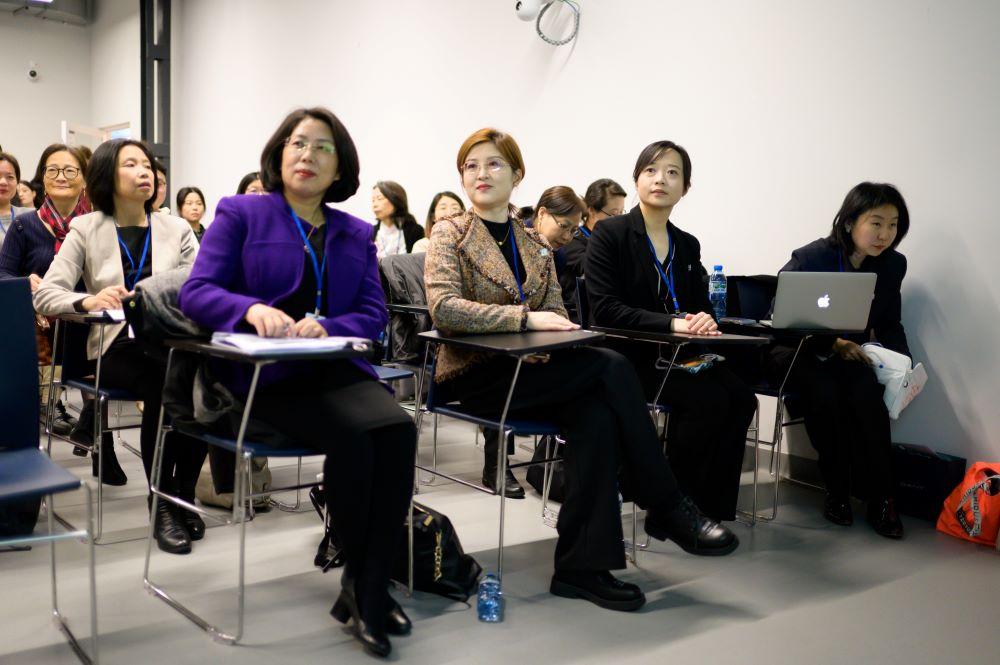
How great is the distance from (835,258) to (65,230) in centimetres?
319

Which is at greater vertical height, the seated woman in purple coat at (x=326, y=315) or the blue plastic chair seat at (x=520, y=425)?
the seated woman in purple coat at (x=326, y=315)

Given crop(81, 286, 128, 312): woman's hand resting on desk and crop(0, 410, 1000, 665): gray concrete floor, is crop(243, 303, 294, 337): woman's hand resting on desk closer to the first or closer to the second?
crop(0, 410, 1000, 665): gray concrete floor

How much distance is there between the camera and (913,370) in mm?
3439

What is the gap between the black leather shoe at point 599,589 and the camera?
234cm

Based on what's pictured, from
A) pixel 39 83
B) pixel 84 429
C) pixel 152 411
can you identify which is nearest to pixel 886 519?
pixel 152 411

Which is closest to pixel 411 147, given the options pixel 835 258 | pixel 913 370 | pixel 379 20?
pixel 379 20

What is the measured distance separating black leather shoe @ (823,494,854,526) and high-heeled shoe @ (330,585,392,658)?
2.02 m

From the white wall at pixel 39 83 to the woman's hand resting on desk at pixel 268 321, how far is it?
1051cm

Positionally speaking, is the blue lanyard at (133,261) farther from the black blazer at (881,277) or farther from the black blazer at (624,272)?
the black blazer at (881,277)

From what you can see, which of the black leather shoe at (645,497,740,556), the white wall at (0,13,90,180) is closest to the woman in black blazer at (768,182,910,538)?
the black leather shoe at (645,497,740,556)

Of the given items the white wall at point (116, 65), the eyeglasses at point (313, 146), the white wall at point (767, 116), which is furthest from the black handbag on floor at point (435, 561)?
the white wall at point (116, 65)

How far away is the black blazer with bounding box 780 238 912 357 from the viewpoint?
11.7 feet

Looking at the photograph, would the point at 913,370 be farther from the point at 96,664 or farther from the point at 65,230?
the point at 65,230

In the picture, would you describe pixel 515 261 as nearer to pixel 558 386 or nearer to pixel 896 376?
pixel 558 386
